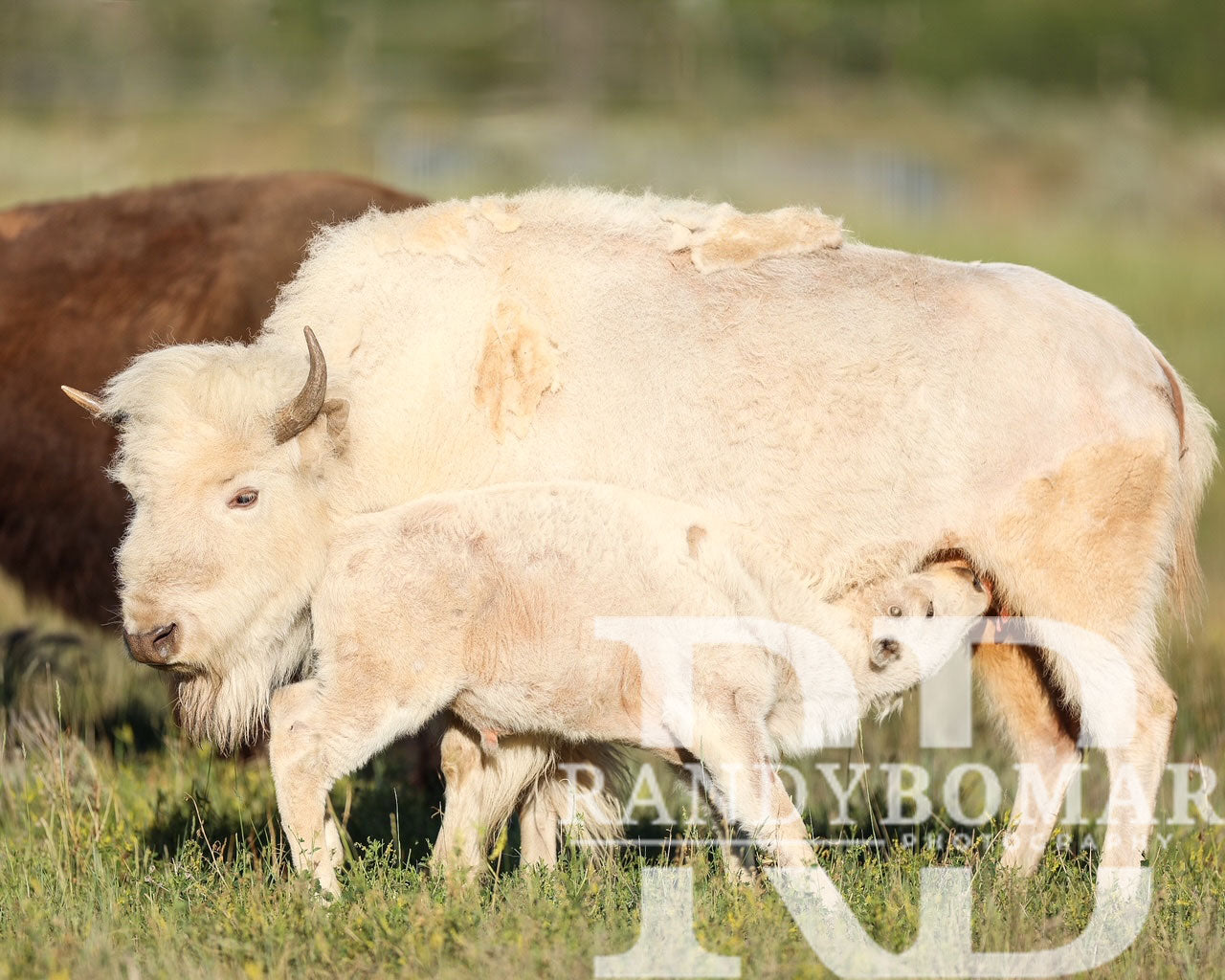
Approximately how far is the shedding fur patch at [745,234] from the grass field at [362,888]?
1819 mm

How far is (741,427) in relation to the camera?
4.64m

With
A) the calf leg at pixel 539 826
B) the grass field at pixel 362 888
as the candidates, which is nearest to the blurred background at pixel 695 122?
the grass field at pixel 362 888

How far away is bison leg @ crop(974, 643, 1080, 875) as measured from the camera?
16.9 ft

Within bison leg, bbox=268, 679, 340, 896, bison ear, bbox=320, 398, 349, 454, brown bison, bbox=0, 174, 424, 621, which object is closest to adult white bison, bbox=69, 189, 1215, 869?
bison ear, bbox=320, 398, 349, 454

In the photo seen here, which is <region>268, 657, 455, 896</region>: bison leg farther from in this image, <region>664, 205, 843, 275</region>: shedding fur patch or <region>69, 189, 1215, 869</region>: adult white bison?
<region>664, 205, 843, 275</region>: shedding fur patch

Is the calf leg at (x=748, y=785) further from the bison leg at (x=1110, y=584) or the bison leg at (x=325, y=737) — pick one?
the bison leg at (x=1110, y=584)

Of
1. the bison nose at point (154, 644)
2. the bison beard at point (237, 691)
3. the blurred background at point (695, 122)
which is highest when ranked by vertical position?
the blurred background at point (695, 122)

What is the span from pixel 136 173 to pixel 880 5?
24709 millimetres

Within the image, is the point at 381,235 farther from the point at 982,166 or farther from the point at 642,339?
the point at 982,166

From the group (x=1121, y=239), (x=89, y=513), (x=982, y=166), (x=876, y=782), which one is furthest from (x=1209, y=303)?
(x=89, y=513)

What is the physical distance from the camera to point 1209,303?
1705 centimetres

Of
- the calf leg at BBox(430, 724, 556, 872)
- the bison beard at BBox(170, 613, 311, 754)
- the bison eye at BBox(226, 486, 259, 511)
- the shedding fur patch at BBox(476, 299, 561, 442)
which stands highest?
the shedding fur patch at BBox(476, 299, 561, 442)

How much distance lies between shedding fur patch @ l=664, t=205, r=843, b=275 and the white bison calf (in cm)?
87

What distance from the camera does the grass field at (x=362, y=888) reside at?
3928mm
